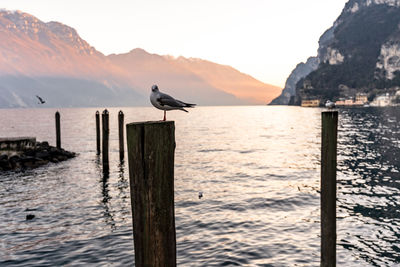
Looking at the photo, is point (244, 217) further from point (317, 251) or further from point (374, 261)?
point (374, 261)

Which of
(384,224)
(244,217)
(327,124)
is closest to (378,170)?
(384,224)

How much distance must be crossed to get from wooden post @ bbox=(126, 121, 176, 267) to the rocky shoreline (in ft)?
71.9

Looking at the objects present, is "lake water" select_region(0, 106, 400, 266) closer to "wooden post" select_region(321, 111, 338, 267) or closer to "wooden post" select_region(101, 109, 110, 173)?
"wooden post" select_region(101, 109, 110, 173)

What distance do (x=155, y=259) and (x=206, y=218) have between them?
8885 mm

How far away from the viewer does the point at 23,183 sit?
61.6ft

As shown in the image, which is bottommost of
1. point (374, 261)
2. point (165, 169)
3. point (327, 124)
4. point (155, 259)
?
point (374, 261)

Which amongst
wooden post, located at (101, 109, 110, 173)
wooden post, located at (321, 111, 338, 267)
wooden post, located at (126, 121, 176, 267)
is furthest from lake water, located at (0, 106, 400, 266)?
wooden post, located at (126, 121, 176, 267)

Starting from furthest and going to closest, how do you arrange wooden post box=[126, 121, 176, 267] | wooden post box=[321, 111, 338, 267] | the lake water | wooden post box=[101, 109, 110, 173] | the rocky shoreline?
the rocky shoreline → wooden post box=[101, 109, 110, 173] → the lake water → wooden post box=[321, 111, 338, 267] → wooden post box=[126, 121, 176, 267]

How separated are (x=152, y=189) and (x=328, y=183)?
4.06 metres

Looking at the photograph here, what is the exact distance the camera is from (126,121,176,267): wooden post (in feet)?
14.0

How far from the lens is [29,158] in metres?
24.0

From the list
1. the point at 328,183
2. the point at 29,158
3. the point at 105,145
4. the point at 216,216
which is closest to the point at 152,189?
the point at 328,183

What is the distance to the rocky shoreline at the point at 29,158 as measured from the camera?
2276cm

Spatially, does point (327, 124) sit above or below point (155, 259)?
above
